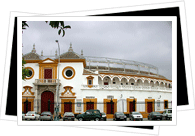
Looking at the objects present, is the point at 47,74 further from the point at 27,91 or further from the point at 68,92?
the point at 68,92

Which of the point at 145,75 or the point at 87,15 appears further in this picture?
the point at 145,75

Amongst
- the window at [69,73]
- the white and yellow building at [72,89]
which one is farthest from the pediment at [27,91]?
the window at [69,73]

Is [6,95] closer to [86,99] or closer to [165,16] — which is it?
[165,16]

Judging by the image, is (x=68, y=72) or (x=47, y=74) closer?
(x=68, y=72)

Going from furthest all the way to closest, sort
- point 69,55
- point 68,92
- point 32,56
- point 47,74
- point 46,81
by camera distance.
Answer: point 32,56 < point 69,55 < point 47,74 < point 46,81 < point 68,92

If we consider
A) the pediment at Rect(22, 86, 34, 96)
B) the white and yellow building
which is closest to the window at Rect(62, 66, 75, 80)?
the white and yellow building

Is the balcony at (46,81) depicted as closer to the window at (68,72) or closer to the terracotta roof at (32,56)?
the window at (68,72)

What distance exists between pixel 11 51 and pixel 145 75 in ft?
98.3

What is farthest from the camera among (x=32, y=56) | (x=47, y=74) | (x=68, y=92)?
(x=32, y=56)

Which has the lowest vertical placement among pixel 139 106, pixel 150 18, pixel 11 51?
pixel 139 106

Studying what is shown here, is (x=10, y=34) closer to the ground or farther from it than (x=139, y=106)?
farther from it

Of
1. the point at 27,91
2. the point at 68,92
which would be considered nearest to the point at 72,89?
the point at 68,92

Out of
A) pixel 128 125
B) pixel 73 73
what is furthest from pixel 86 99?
pixel 128 125

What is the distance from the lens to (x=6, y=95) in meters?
11.5
